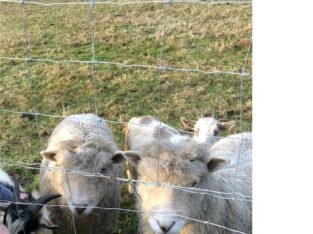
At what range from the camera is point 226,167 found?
429 centimetres

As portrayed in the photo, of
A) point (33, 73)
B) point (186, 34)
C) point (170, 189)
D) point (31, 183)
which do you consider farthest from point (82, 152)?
point (186, 34)

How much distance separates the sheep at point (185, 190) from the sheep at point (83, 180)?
1.60ft

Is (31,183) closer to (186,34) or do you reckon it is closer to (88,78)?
(88,78)

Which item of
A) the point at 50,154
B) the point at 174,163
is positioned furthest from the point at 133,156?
the point at 50,154

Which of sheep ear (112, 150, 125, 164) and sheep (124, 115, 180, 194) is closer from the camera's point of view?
sheep ear (112, 150, 125, 164)

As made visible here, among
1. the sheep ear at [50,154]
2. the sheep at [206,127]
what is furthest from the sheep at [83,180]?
the sheep at [206,127]

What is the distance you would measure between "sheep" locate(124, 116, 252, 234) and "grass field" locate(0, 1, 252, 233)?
3.98ft

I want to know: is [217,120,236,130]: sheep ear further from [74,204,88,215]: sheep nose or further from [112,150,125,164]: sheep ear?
[74,204,88,215]: sheep nose

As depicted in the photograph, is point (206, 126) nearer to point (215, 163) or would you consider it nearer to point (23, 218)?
point (215, 163)

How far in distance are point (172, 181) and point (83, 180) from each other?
1.00 meters

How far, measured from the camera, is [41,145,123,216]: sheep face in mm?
4059

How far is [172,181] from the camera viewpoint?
3443mm

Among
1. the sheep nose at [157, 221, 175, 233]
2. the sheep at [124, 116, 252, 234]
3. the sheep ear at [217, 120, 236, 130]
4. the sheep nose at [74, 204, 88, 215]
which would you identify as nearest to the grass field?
the sheep ear at [217, 120, 236, 130]

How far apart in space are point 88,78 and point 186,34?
9.08 ft
